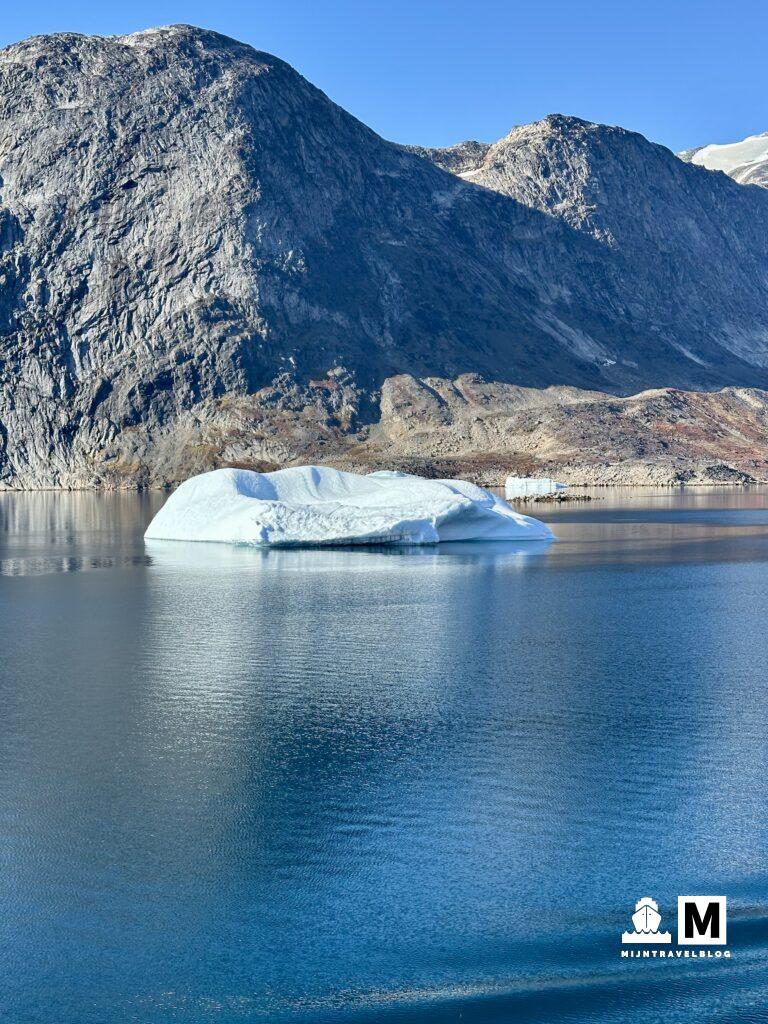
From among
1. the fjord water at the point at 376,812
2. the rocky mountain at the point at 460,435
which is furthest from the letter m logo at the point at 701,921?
the rocky mountain at the point at 460,435

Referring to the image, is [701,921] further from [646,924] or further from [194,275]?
[194,275]

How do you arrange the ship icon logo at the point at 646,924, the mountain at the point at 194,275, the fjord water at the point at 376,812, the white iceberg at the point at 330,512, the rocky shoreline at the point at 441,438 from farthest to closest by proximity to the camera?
the mountain at the point at 194,275, the rocky shoreline at the point at 441,438, the white iceberg at the point at 330,512, the ship icon logo at the point at 646,924, the fjord water at the point at 376,812

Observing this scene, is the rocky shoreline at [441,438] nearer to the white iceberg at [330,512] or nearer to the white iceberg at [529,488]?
the white iceberg at [529,488]

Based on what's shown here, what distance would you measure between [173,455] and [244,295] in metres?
24.2

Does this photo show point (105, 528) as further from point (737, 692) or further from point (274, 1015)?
point (274, 1015)

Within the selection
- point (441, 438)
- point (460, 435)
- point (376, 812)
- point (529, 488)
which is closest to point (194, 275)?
point (441, 438)

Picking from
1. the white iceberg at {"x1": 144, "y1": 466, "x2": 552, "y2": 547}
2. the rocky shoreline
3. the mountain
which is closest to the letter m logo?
the white iceberg at {"x1": 144, "y1": 466, "x2": 552, "y2": 547}

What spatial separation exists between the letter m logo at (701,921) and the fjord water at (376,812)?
0.60 feet

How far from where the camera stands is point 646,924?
11883 millimetres

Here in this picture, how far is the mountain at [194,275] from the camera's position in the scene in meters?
152

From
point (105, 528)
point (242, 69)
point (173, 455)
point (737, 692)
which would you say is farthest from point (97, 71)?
point (737, 692)

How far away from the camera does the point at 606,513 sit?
85.5m

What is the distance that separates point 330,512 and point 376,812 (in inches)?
1446

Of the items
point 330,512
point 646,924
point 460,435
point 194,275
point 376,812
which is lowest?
point 646,924
